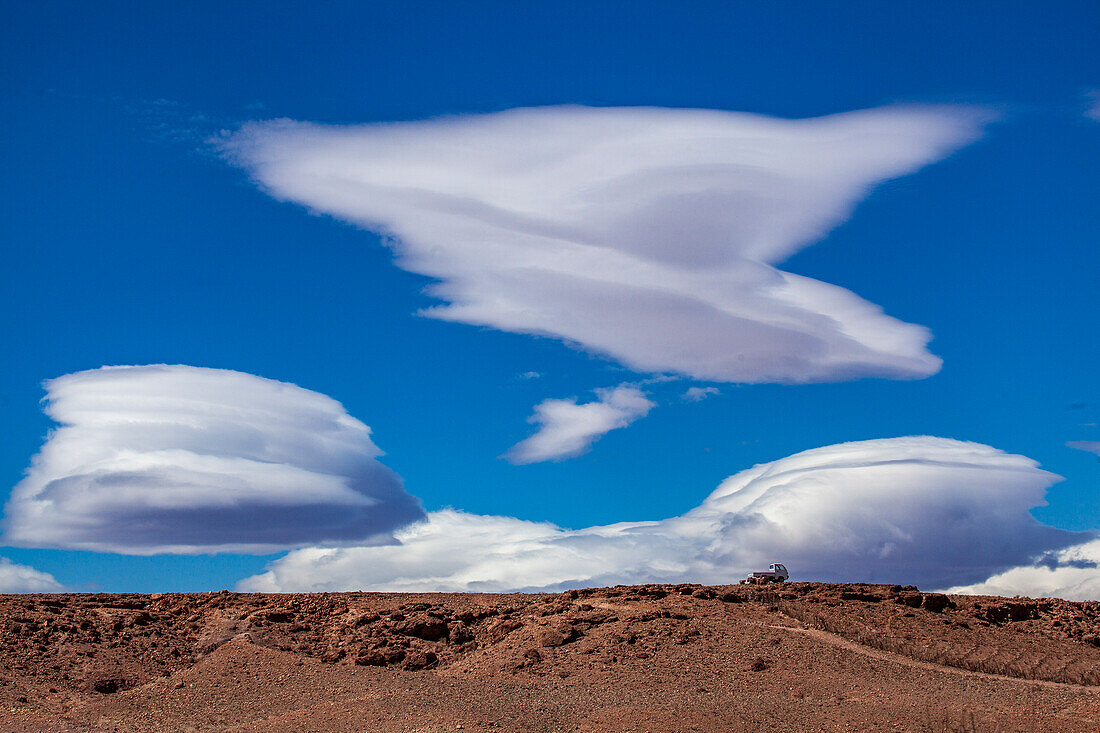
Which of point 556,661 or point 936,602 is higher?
point 936,602

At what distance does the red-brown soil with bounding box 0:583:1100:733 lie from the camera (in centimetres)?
2608

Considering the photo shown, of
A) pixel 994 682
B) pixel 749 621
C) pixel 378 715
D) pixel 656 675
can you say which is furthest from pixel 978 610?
pixel 378 715

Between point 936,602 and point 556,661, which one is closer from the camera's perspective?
point 556,661

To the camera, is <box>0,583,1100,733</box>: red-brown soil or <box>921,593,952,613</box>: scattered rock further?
<box>921,593,952,613</box>: scattered rock

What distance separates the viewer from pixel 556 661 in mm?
30031

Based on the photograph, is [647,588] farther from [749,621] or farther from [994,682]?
[994,682]

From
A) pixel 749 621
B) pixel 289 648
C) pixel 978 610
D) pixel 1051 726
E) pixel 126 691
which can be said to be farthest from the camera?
pixel 978 610

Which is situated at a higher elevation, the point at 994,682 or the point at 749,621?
the point at 749,621

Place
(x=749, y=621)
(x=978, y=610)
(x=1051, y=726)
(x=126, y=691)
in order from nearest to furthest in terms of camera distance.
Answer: (x=1051, y=726) → (x=126, y=691) → (x=749, y=621) → (x=978, y=610)

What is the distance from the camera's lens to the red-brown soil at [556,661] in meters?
26.1

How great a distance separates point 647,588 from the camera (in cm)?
3716

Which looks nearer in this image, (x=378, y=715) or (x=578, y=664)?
(x=378, y=715)

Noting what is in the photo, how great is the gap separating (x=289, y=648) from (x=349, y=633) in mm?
2140

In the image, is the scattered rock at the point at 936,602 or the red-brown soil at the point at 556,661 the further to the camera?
the scattered rock at the point at 936,602
